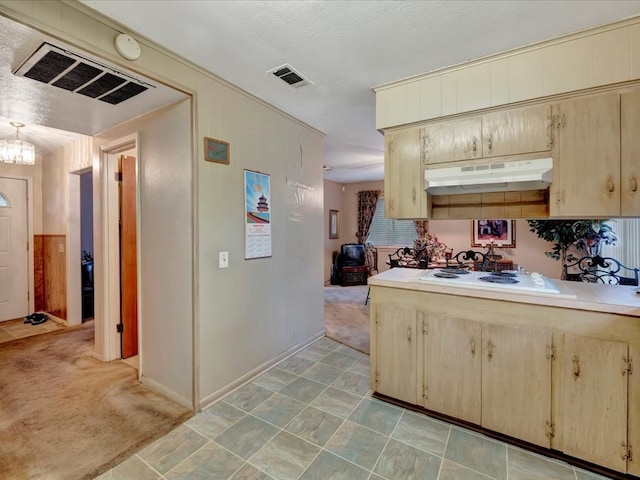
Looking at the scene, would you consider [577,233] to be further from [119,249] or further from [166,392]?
[119,249]

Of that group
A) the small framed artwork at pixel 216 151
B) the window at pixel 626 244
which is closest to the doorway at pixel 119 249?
the small framed artwork at pixel 216 151

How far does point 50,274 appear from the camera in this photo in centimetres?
466

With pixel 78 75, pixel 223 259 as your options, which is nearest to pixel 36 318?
pixel 223 259

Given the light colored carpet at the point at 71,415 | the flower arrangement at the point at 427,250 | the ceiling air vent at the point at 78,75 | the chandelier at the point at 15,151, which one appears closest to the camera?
the ceiling air vent at the point at 78,75

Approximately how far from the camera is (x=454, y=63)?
7.28 feet

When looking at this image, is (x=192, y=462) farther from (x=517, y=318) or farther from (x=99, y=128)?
(x=99, y=128)

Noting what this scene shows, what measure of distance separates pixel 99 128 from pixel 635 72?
4209mm

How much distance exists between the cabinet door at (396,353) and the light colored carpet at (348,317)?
931mm

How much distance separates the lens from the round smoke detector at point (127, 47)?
5.70 ft

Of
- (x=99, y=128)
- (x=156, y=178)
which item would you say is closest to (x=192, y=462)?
(x=156, y=178)

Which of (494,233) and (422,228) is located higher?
(422,228)

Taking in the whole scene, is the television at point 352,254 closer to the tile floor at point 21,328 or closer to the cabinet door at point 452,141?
the cabinet door at point 452,141

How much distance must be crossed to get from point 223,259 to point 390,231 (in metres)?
5.85

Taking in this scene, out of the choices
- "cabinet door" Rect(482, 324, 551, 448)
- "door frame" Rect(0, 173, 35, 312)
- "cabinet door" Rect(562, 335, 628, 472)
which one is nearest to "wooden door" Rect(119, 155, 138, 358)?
"door frame" Rect(0, 173, 35, 312)
